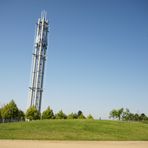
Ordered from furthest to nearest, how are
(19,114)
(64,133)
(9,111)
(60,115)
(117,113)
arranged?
(117,113) < (60,115) < (19,114) < (9,111) < (64,133)

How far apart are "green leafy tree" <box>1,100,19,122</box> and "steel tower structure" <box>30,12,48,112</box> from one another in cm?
2455

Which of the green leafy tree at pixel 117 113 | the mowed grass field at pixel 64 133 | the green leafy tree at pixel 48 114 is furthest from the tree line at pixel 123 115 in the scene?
the mowed grass field at pixel 64 133

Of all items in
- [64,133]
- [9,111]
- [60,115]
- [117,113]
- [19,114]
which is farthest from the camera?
[117,113]

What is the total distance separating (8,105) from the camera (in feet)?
223

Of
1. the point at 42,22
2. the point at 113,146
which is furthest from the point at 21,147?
the point at 42,22

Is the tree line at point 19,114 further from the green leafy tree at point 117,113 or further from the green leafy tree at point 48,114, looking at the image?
the green leafy tree at point 117,113

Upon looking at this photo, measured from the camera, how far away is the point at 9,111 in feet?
220

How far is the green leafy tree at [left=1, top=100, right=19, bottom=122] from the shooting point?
66938 mm

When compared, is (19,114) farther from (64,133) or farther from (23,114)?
(64,133)

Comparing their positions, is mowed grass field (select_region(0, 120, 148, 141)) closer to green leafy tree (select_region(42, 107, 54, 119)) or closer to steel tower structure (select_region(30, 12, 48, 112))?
green leafy tree (select_region(42, 107, 54, 119))

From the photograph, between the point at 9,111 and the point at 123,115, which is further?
the point at 123,115

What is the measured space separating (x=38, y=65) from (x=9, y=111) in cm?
2932

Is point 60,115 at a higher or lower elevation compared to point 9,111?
higher

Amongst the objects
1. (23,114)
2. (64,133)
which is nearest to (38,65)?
(23,114)
